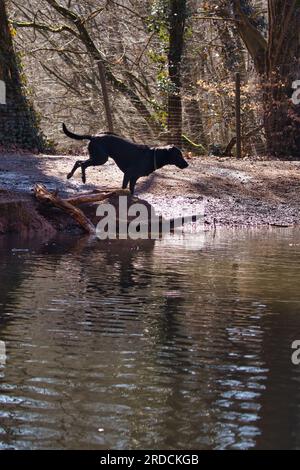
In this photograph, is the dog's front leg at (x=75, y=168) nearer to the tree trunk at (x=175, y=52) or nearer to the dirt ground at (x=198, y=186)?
the dirt ground at (x=198, y=186)

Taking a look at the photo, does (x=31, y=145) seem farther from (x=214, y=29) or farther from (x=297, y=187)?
(x=214, y=29)

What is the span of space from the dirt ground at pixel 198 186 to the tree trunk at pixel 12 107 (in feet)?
6.84

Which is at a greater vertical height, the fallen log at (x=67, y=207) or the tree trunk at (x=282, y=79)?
the tree trunk at (x=282, y=79)

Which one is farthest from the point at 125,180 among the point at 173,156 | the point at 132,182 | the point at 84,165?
the point at 173,156

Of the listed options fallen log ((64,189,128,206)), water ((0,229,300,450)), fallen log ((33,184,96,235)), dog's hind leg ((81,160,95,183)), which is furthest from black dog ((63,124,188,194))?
water ((0,229,300,450))

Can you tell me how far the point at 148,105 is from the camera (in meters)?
32.3

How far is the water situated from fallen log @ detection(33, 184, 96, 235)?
11.0 ft

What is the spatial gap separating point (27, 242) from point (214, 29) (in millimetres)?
18606

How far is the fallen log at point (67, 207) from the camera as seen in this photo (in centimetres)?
1672

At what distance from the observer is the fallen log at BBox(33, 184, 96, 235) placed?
16.7 meters

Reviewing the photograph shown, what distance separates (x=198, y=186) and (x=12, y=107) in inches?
240

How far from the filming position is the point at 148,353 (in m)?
7.66

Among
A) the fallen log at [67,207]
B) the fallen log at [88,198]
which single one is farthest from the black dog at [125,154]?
the fallen log at [67,207]

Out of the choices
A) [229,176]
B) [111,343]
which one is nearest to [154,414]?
[111,343]
